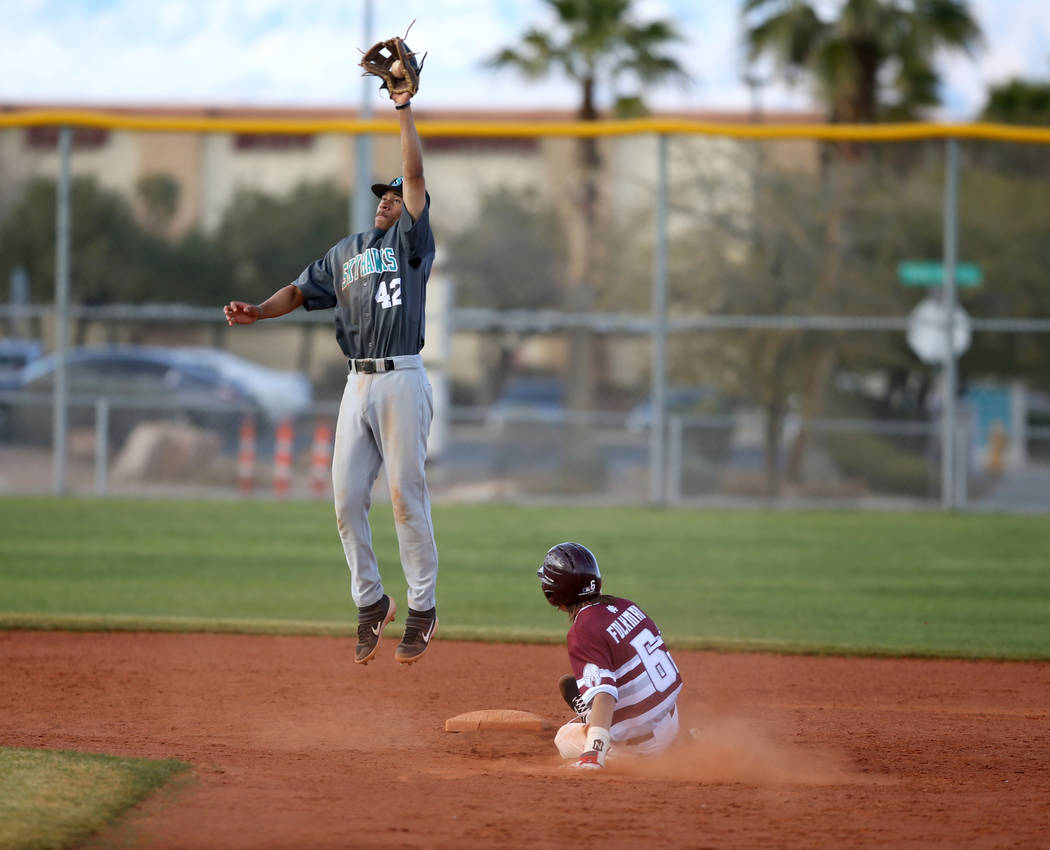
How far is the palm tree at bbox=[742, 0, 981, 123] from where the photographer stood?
24.0m

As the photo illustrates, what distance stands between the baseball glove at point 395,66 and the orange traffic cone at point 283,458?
12.9 m

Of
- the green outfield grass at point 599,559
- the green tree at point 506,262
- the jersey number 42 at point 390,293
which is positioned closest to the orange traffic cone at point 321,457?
the green outfield grass at point 599,559

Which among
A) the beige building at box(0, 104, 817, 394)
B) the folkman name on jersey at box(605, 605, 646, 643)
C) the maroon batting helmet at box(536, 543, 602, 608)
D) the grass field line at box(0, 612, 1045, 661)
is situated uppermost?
the beige building at box(0, 104, 817, 394)

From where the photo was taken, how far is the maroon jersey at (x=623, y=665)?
546cm

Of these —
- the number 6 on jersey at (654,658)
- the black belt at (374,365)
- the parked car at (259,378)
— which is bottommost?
the number 6 on jersey at (654,658)

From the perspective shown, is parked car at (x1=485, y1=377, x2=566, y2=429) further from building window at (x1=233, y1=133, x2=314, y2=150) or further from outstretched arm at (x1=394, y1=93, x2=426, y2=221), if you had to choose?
outstretched arm at (x1=394, y1=93, x2=426, y2=221)

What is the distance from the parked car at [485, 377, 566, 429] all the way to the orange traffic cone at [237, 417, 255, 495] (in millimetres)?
3322

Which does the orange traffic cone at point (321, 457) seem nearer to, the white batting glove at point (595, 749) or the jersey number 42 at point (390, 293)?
the jersey number 42 at point (390, 293)

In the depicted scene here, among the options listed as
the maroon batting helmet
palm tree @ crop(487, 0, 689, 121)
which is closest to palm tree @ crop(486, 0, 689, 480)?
palm tree @ crop(487, 0, 689, 121)

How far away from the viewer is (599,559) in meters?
12.4

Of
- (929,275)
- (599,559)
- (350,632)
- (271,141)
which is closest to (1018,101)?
(929,275)

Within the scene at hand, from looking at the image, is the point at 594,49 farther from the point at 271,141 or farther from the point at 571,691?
the point at 571,691

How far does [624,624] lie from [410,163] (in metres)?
2.35

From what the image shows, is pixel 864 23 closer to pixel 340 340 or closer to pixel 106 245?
pixel 106 245
